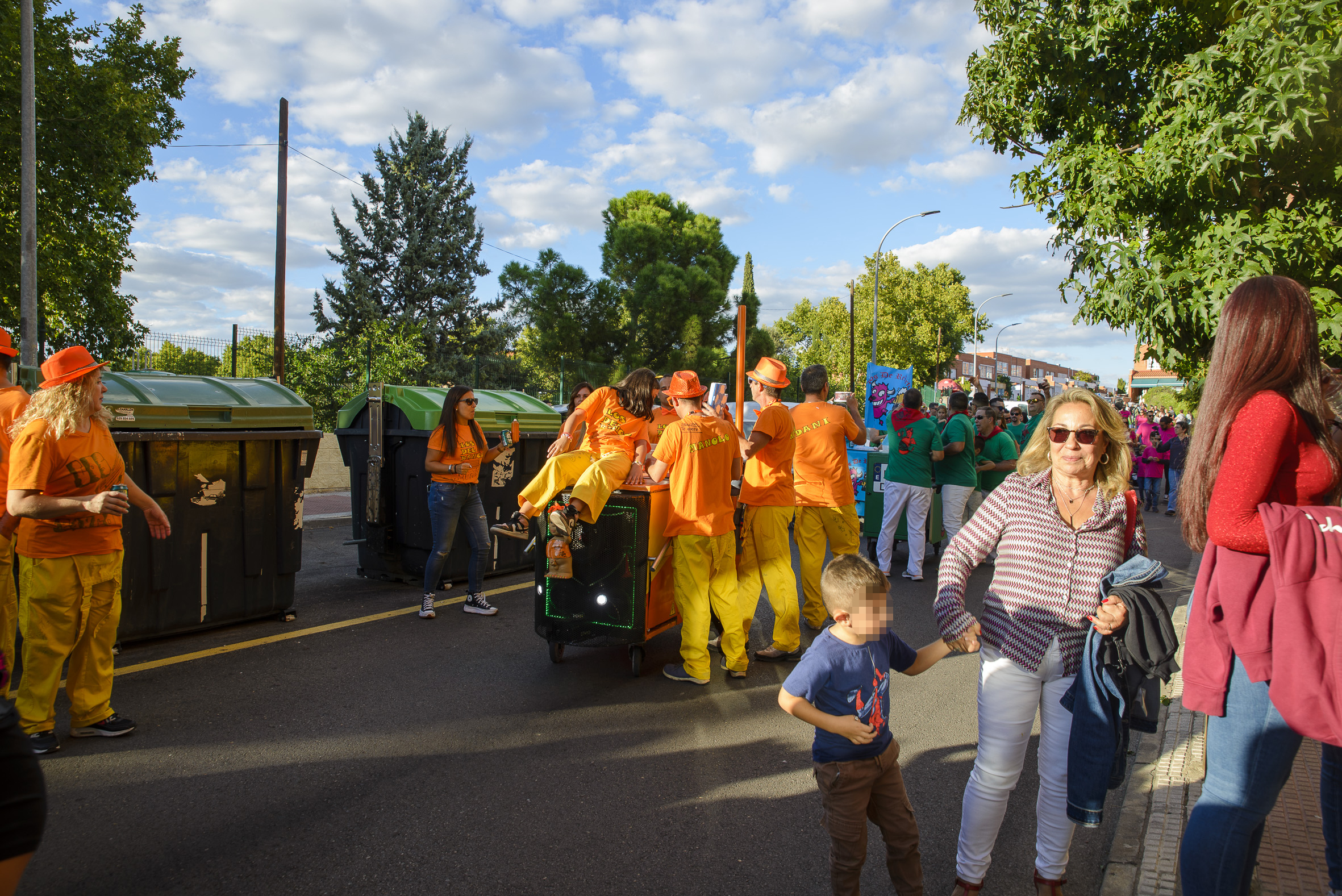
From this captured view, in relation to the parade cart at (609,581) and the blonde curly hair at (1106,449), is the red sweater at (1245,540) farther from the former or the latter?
the parade cart at (609,581)

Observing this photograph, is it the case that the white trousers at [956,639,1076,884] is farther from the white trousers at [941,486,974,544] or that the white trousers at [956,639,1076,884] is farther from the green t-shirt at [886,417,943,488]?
the white trousers at [941,486,974,544]

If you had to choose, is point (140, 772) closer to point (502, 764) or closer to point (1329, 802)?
point (502, 764)

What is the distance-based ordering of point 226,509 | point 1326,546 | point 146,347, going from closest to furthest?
1. point 1326,546
2. point 226,509
3. point 146,347

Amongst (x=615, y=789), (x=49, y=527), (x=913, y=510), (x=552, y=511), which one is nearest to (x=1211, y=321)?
(x=913, y=510)

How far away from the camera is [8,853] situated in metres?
1.66

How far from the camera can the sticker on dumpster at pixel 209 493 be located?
542cm

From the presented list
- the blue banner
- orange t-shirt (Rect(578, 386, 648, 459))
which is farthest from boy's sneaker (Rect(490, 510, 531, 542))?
the blue banner

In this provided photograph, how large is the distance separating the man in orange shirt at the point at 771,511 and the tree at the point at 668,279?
30.3 metres

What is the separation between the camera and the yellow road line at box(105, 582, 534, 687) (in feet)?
16.0

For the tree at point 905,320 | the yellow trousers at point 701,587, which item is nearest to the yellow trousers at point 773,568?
the yellow trousers at point 701,587

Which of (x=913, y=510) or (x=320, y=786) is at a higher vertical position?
(x=913, y=510)

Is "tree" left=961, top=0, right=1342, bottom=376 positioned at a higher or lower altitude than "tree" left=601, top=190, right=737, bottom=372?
lower

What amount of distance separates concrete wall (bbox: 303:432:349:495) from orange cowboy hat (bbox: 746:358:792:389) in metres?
11.0

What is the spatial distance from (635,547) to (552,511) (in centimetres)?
62
